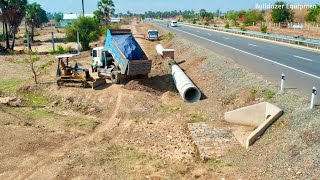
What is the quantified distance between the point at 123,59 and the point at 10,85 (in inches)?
370

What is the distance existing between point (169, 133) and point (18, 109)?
31.4ft

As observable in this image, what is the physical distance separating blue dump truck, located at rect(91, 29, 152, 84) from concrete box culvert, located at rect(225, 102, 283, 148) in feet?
26.9

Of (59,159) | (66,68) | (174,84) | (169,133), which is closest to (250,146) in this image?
(169,133)

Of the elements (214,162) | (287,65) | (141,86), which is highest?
(287,65)

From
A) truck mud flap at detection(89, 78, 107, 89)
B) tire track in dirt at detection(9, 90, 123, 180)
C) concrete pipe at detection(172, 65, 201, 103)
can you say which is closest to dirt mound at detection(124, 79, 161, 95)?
concrete pipe at detection(172, 65, 201, 103)

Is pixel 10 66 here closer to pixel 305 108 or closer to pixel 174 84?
pixel 174 84

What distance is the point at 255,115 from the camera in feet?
49.6

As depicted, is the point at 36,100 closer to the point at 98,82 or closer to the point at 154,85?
the point at 98,82

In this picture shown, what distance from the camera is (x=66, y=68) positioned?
950 inches

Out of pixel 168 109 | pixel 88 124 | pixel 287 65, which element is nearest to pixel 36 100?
pixel 88 124

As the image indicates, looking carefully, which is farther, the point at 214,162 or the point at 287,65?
the point at 287,65

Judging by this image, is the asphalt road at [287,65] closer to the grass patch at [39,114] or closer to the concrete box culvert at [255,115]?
the concrete box culvert at [255,115]

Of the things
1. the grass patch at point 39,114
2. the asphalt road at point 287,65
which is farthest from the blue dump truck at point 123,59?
the asphalt road at point 287,65

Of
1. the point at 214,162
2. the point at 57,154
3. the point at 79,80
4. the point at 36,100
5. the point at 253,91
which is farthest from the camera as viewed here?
the point at 79,80
